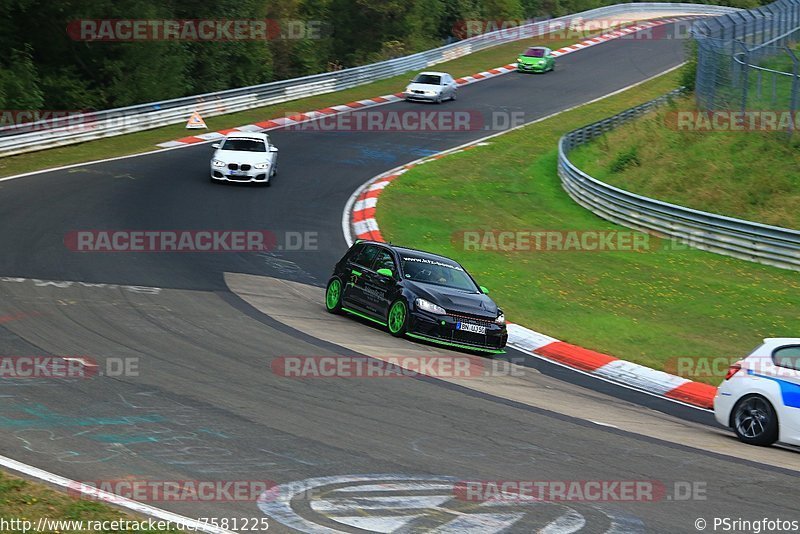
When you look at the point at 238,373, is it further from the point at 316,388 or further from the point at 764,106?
the point at 764,106

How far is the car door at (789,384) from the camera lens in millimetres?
11711

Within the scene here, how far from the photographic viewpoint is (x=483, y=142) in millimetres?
37531

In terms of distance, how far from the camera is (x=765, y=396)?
1205 centimetres

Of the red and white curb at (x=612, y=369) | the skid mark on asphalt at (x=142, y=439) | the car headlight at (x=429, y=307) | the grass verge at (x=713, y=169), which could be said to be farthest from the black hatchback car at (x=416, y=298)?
the grass verge at (x=713, y=169)

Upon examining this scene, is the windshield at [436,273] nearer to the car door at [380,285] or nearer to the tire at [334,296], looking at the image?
the car door at [380,285]

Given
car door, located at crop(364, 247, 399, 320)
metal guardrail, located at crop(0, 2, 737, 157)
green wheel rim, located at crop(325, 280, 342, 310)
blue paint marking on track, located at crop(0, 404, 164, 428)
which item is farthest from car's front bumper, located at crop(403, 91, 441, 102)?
blue paint marking on track, located at crop(0, 404, 164, 428)

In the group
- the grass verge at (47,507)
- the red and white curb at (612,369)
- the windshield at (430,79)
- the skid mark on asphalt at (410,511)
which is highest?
the grass verge at (47,507)

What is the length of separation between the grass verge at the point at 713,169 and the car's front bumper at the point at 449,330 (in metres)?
12.0

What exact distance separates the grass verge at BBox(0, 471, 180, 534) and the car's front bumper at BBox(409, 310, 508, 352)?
8.25m

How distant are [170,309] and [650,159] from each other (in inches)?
728

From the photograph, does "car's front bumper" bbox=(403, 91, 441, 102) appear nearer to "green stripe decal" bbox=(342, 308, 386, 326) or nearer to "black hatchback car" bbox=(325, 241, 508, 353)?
"black hatchback car" bbox=(325, 241, 508, 353)

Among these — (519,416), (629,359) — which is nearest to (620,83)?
(629,359)

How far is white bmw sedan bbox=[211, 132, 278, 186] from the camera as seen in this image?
2727 cm

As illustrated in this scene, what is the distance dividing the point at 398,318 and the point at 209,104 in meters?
24.3
